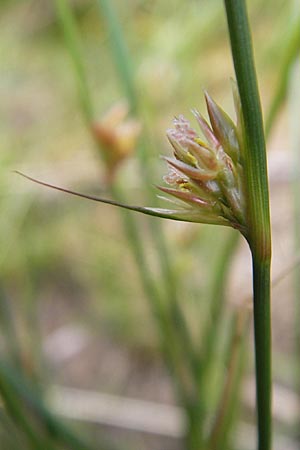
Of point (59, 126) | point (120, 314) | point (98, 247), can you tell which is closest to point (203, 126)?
point (120, 314)

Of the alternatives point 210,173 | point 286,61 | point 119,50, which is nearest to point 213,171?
point 210,173

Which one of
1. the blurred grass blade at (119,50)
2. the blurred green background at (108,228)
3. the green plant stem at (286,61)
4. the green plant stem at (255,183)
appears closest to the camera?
the green plant stem at (255,183)

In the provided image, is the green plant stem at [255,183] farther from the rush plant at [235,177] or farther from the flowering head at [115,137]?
the flowering head at [115,137]

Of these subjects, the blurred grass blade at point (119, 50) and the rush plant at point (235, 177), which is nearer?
the rush plant at point (235, 177)

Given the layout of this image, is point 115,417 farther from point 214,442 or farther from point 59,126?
point 59,126

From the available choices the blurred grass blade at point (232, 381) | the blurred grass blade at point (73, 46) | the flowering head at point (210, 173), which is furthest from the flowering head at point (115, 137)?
the flowering head at point (210, 173)

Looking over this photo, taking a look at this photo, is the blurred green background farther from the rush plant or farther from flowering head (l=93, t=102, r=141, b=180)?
the rush plant

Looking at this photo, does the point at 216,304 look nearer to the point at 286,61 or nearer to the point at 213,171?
the point at 286,61
